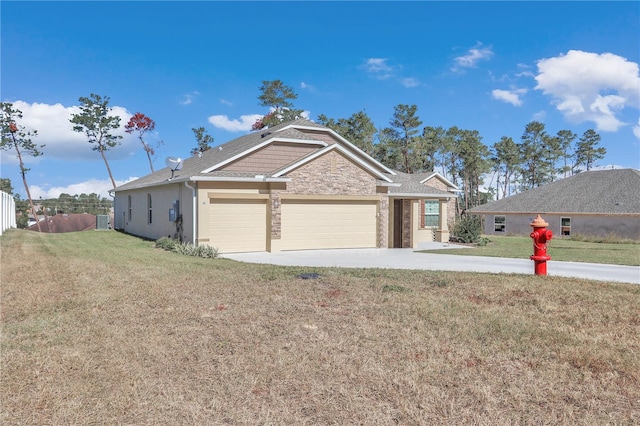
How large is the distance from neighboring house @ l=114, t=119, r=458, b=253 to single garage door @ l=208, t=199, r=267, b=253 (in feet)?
0.12

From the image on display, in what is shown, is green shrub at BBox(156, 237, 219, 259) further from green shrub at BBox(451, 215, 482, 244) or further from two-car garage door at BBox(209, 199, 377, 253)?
green shrub at BBox(451, 215, 482, 244)

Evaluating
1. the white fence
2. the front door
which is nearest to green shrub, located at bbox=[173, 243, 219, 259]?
the front door

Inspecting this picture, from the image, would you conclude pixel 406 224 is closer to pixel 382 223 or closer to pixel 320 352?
pixel 382 223

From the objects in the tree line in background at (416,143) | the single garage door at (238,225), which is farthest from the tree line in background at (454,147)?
the single garage door at (238,225)

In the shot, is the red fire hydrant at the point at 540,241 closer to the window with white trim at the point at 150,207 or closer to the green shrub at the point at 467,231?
the green shrub at the point at 467,231

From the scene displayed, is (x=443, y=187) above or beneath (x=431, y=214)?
above

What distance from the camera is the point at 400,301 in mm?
7031

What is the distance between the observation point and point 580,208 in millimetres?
30094

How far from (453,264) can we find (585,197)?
956 inches

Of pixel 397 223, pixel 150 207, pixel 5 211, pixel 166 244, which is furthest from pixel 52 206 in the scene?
pixel 397 223

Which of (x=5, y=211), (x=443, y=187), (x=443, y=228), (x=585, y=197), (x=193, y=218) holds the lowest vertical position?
(x=443, y=228)

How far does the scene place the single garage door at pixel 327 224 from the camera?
16562 mm

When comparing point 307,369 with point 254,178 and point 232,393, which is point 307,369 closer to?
point 232,393

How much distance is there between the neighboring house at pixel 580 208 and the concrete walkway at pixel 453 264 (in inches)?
758
